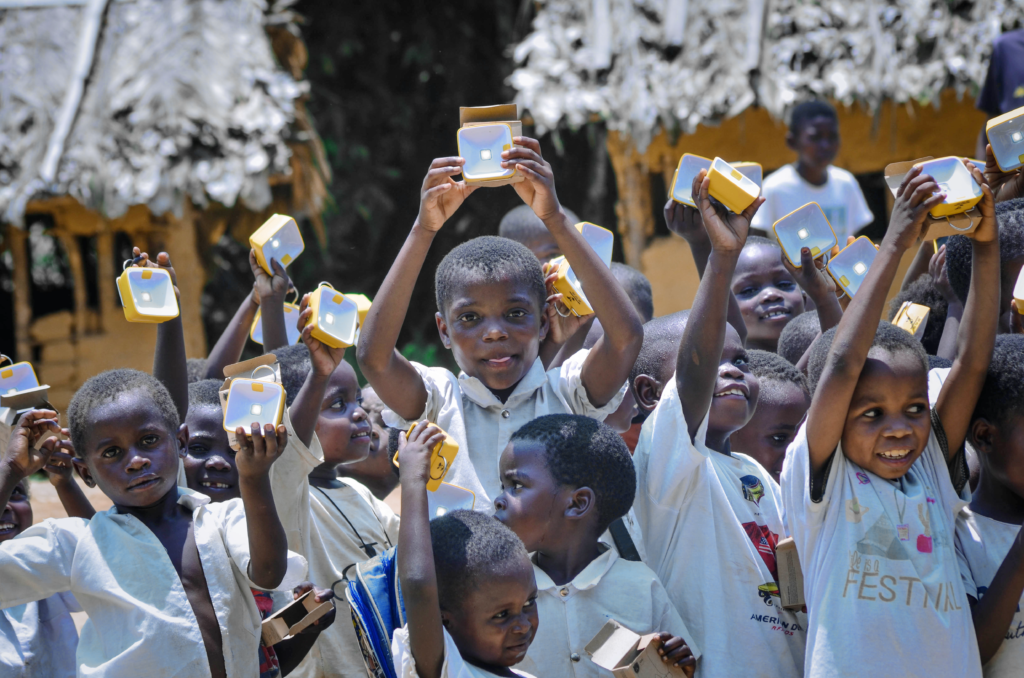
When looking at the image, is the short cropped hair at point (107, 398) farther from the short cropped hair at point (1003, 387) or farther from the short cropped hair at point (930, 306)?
the short cropped hair at point (930, 306)

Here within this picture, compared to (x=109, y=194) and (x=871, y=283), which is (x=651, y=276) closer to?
(x=109, y=194)

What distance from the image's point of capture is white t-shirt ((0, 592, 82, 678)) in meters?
2.95

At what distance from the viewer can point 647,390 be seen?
3244 mm

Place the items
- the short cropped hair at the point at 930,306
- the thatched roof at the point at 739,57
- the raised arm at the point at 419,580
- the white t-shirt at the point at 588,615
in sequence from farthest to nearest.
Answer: the thatched roof at the point at 739,57
the short cropped hair at the point at 930,306
the white t-shirt at the point at 588,615
the raised arm at the point at 419,580

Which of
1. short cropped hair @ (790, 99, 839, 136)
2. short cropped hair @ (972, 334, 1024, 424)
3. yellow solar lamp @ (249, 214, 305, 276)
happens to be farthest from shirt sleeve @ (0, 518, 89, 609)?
short cropped hair @ (790, 99, 839, 136)

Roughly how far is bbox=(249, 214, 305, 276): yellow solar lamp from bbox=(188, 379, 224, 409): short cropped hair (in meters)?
0.44

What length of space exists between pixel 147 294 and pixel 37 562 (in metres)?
0.88

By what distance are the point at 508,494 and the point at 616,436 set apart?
34 centimetres

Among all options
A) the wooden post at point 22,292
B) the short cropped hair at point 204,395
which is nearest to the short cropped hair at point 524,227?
→ the short cropped hair at point 204,395

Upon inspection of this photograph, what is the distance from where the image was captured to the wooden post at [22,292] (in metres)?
7.71

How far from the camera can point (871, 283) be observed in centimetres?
238

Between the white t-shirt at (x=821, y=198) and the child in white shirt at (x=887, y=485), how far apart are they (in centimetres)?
324

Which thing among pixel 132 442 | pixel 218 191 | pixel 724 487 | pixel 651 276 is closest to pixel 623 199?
pixel 651 276

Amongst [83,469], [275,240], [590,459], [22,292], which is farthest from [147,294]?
[22,292]
